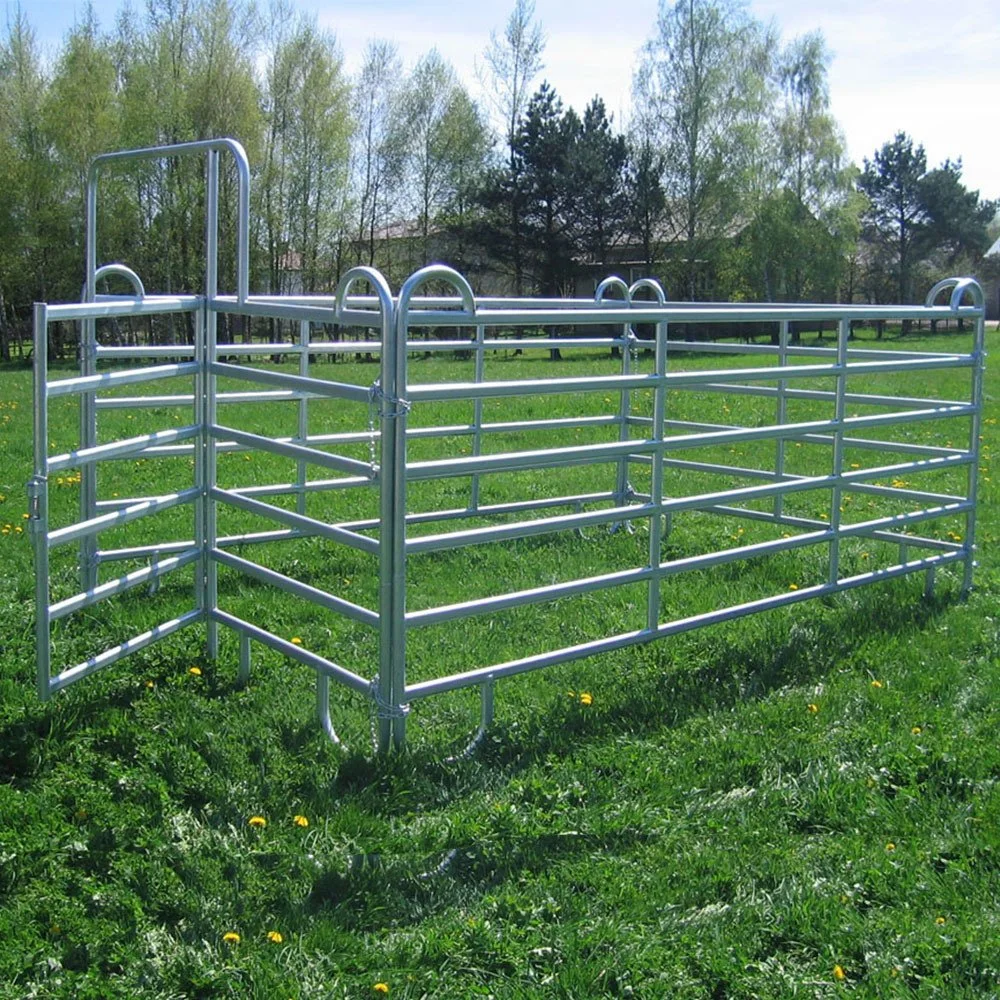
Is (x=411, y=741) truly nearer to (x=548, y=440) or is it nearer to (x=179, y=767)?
(x=179, y=767)

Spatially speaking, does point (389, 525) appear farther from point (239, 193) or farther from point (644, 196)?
point (644, 196)

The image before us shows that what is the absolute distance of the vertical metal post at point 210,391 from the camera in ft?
15.1

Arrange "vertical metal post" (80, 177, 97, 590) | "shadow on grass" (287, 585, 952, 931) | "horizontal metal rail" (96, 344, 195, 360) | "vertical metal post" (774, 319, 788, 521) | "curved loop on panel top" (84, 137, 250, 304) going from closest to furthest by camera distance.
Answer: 1. "shadow on grass" (287, 585, 952, 931)
2. "curved loop on panel top" (84, 137, 250, 304)
3. "vertical metal post" (80, 177, 97, 590)
4. "horizontal metal rail" (96, 344, 195, 360)
5. "vertical metal post" (774, 319, 788, 521)

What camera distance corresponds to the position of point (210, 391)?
4.73 meters

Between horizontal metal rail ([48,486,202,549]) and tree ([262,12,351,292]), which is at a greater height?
tree ([262,12,351,292])

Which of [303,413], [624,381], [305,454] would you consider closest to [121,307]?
[305,454]

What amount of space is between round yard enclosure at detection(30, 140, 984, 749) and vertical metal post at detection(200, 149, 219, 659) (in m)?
0.01

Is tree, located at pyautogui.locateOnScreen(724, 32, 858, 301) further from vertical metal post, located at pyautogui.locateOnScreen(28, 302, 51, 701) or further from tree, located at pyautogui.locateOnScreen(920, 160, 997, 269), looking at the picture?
vertical metal post, located at pyautogui.locateOnScreen(28, 302, 51, 701)

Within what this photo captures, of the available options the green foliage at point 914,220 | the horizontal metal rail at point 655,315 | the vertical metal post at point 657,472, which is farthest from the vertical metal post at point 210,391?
the green foliage at point 914,220

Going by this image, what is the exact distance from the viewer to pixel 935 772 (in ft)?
13.3

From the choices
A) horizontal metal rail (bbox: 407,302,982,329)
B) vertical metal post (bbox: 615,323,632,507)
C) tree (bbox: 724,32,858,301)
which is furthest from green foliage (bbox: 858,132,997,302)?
horizontal metal rail (bbox: 407,302,982,329)

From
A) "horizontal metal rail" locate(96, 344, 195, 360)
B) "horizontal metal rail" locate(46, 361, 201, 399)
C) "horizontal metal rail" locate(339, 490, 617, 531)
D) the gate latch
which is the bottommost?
"horizontal metal rail" locate(339, 490, 617, 531)

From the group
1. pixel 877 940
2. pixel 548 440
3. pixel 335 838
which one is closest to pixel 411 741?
pixel 335 838

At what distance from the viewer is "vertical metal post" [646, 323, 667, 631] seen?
4.66 m
